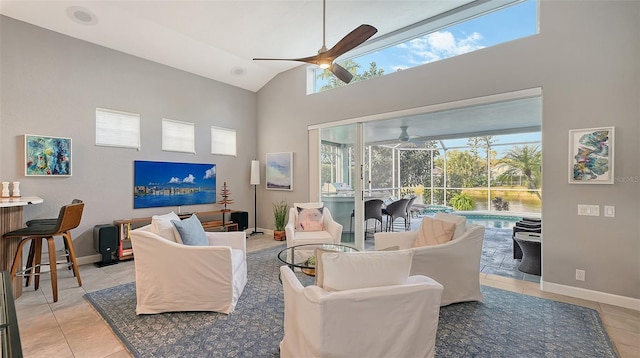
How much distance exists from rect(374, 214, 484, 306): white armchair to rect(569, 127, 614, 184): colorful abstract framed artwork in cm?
128

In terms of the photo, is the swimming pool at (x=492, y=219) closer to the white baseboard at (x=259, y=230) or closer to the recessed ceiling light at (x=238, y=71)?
the white baseboard at (x=259, y=230)

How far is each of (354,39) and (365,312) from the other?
230cm

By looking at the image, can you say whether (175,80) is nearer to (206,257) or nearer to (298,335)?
(206,257)

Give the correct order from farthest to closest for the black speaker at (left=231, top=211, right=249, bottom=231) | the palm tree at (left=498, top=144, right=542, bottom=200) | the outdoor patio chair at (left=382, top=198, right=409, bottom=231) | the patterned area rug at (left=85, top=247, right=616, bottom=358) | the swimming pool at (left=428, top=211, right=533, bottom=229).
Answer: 1. the swimming pool at (left=428, top=211, right=533, bottom=229)
2. the palm tree at (left=498, top=144, right=542, bottom=200)
3. the outdoor patio chair at (left=382, top=198, right=409, bottom=231)
4. the black speaker at (left=231, top=211, right=249, bottom=231)
5. the patterned area rug at (left=85, top=247, right=616, bottom=358)

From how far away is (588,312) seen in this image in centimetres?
271

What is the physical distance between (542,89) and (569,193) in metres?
1.22

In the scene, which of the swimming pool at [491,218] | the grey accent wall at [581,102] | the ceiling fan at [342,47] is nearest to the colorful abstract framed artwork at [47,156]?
the ceiling fan at [342,47]

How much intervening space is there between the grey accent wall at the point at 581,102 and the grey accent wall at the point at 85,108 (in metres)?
4.72

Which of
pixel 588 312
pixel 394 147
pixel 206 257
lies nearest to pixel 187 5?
pixel 206 257

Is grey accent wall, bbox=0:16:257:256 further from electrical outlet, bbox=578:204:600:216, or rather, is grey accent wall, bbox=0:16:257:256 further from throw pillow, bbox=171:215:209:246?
electrical outlet, bbox=578:204:600:216

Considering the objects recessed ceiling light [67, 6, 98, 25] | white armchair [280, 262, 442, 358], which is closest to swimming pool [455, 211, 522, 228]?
white armchair [280, 262, 442, 358]

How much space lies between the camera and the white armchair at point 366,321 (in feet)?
5.08

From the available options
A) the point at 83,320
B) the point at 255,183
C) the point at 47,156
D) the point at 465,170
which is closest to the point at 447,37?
the point at 255,183

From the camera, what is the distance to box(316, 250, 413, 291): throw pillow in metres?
1.66
